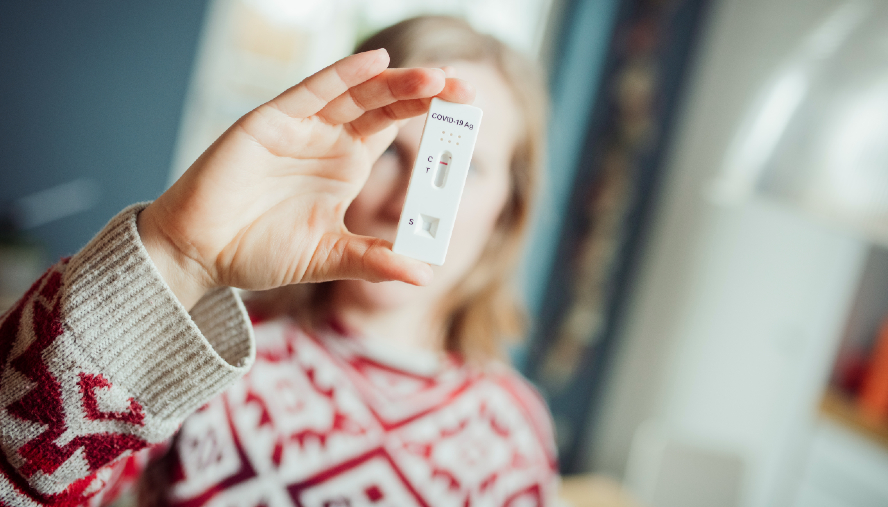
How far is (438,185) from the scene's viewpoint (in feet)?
1.45

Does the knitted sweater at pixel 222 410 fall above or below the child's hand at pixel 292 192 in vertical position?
below

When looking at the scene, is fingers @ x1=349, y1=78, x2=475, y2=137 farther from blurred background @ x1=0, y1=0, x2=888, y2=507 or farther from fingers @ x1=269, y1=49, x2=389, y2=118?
blurred background @ x1=0, y1=0, x2=888, y2=507

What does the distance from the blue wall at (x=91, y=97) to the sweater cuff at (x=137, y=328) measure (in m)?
1.49

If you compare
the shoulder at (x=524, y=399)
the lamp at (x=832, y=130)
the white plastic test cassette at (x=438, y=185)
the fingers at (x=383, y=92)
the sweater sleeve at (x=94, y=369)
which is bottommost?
the shoulder at (x=524, y=399)

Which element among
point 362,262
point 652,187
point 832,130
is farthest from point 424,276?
point 652,187

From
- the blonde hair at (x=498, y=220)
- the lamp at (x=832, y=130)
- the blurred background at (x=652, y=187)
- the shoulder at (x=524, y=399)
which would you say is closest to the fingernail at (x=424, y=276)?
the blonde hair at (x=498, y=220)

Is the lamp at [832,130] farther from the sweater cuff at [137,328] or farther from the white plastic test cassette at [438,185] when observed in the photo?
the sweater cuff at [137,328]

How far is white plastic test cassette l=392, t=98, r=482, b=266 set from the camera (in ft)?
1.41

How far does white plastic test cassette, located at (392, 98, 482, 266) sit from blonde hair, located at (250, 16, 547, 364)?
8.1 inches

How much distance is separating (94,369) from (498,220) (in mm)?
571

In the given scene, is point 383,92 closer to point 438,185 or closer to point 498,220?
point 438,185

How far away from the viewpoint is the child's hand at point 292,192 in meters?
0.40

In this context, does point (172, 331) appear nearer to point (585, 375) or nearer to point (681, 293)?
point (681, 293)

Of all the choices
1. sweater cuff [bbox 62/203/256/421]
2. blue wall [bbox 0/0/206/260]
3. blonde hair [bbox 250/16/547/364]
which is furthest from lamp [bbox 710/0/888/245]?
blue wall [bbox 0/0/206/260]
